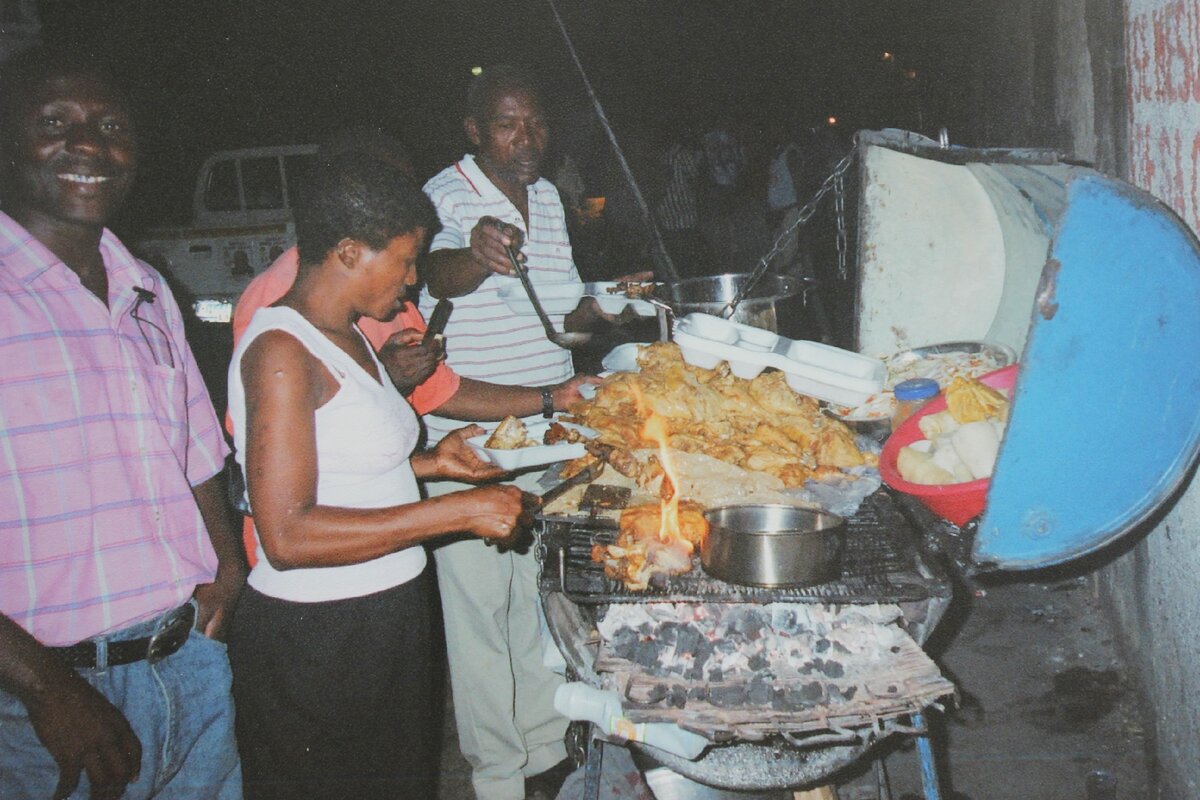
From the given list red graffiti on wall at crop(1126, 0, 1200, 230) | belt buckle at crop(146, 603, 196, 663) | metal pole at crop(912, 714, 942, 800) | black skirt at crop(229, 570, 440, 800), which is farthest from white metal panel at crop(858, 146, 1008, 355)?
belt buckle at crop(146, 603, 196, 663)

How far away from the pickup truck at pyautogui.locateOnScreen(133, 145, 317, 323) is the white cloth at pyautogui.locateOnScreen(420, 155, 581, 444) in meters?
8.21

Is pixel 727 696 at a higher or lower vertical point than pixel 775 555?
lower

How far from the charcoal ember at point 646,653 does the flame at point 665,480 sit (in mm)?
337

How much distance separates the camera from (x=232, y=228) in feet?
37.1

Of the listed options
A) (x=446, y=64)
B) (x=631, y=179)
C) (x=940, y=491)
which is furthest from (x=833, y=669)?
(x=446, y=64)

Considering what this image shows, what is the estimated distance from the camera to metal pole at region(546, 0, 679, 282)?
1253 cm

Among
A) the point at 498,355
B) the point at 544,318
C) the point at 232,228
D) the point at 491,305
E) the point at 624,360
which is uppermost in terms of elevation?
the point at 232,228

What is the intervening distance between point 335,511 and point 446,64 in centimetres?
2100

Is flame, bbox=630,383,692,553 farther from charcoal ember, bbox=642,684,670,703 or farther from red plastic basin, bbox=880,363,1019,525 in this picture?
red plastic basin, bbox=880,363,1019,525

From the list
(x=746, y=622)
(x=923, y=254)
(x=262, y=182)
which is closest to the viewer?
(x=746, y=622)

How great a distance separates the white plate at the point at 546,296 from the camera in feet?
13.0

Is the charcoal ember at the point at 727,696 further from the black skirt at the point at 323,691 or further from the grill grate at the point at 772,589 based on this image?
the black skirt at the point at 323,691

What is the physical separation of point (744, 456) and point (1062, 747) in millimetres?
2535

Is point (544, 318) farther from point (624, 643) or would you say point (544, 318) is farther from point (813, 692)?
point (813, 692)
